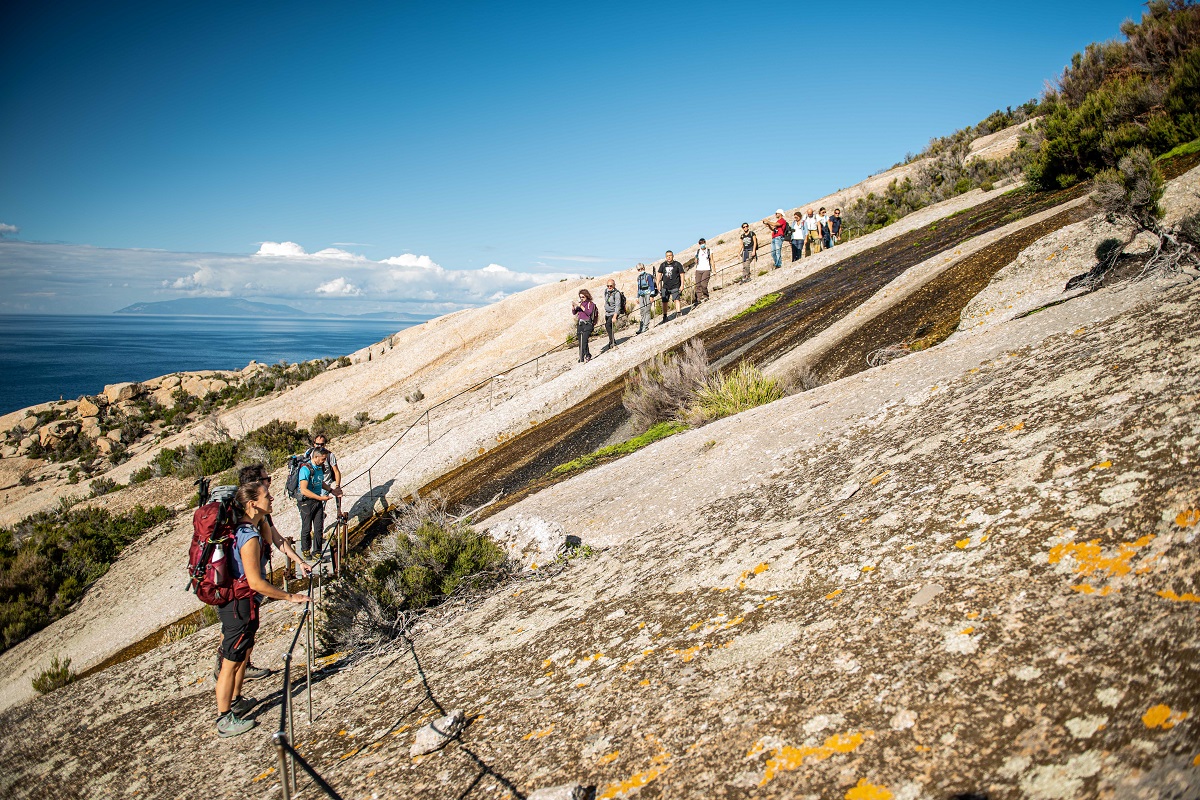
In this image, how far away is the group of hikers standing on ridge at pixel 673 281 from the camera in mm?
19312

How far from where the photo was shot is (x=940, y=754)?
2.21 metres

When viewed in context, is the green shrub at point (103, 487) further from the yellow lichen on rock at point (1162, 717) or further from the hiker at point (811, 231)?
the hiker at point (811, 231)

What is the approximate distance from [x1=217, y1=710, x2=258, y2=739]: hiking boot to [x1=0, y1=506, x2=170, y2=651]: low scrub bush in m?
12.1

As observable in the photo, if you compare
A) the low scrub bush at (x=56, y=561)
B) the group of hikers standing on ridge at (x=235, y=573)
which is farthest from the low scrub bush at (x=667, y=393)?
the low scrub bush at (x=56, y=561)

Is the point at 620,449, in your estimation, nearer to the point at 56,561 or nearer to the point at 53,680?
the point at 53,680

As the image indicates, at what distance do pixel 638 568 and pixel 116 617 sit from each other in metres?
13.2

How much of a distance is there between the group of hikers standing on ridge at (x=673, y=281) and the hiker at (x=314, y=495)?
362 inches

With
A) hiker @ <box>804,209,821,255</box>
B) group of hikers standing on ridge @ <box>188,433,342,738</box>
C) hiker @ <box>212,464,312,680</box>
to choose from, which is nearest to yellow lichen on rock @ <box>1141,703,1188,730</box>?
group of hikers standing on ridge @ <box>188,433,342,738</box>

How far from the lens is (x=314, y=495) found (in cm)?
1060

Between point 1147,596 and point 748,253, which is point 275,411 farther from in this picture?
point 1147,596

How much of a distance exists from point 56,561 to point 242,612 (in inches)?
562

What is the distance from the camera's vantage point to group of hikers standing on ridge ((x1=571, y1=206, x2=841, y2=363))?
63.4ft

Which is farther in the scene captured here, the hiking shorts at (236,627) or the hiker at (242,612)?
the hiking shorts at (236,627)

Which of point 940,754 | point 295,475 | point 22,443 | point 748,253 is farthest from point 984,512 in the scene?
point 22,443
